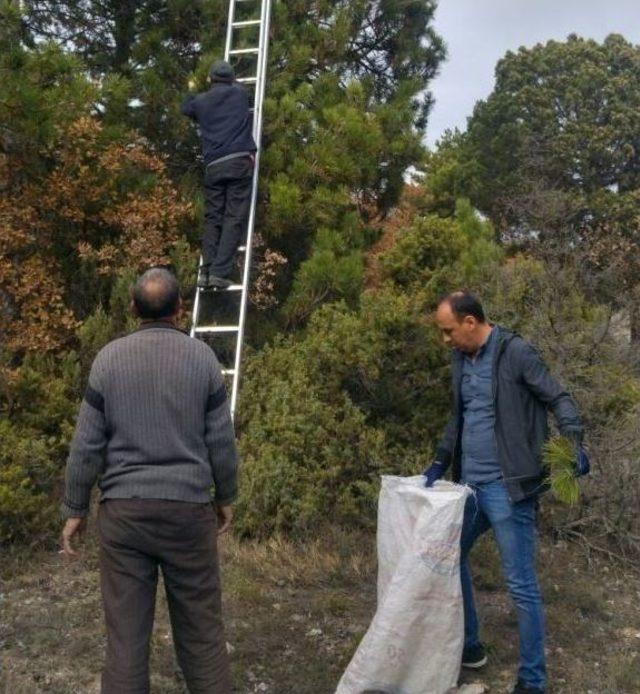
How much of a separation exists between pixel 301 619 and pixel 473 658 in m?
1.03

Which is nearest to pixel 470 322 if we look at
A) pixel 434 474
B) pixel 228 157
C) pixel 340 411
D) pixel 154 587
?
pixel 434 474

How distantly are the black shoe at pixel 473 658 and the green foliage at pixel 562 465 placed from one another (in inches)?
38.4

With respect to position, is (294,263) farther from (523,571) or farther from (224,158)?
(523,571)

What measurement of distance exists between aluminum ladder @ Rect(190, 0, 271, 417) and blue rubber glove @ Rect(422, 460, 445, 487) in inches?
89.2

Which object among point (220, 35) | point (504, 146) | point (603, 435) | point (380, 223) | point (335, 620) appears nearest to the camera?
point (335, 620)

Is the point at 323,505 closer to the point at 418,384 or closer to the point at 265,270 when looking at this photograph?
the point at 418,384

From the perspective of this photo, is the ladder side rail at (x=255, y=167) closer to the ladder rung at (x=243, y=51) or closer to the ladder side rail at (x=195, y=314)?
the ladder rung at (x=243, y=51)

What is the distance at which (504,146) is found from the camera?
2741cm

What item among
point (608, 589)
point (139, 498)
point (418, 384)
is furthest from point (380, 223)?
point (139, 498)

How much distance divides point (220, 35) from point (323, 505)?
4491mm

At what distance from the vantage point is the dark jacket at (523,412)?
14.1 ft

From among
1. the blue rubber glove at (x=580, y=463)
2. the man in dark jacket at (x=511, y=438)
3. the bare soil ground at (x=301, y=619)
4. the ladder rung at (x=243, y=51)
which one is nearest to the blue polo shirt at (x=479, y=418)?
the man in dark jacket at (x=511, y=438)

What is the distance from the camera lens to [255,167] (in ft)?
24.9

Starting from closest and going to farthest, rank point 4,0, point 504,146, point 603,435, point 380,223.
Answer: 1. point 603,435
2. point 4,0
3. point 380,223
4. point 504,146
